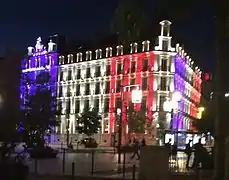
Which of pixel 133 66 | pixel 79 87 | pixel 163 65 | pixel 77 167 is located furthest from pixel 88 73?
pixel 77 167

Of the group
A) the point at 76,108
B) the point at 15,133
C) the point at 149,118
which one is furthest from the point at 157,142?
the point at 15,133

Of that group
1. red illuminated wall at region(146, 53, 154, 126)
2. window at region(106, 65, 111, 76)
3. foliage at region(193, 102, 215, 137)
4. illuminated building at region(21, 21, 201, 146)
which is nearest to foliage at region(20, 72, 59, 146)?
foliage at region(193, 102, 215, 137)

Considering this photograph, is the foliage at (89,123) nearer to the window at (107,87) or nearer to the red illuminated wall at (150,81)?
the window at (107,87)

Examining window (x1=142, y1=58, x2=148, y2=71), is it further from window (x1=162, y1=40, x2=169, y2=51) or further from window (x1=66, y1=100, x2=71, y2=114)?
window (x1=66, y1=100, x2=71, y2=114)

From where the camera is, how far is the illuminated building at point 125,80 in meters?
89.0

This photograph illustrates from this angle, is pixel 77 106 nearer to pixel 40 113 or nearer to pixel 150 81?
pixel 150 81

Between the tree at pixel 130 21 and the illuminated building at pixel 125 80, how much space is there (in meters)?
62.4

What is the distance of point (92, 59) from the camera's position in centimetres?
9956

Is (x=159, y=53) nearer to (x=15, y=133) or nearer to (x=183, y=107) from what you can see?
(x=183, y=107)

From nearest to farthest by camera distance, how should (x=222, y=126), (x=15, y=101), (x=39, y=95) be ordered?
(x=222, y=126), (x=15, y=101), (x=39, y=95)

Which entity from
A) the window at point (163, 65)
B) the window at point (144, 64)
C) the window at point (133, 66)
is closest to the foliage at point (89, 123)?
the window at point (133, 66)

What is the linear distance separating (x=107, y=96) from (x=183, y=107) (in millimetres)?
15794

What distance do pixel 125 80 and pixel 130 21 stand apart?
75205 mm

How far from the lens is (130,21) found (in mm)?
18062
